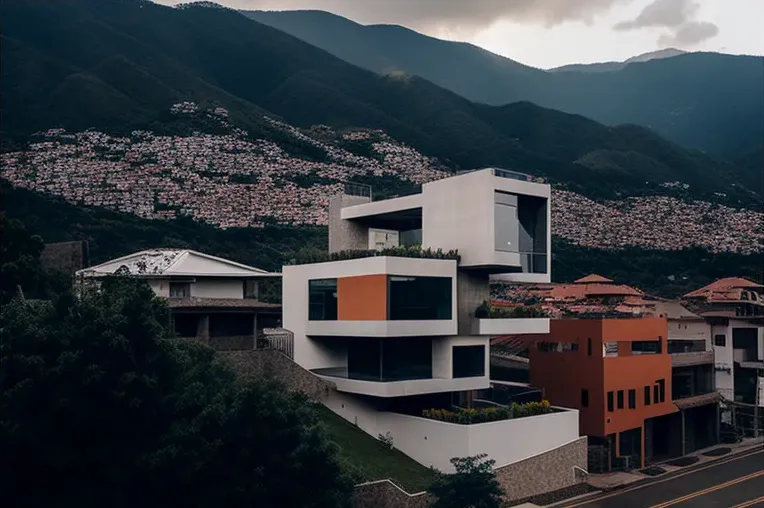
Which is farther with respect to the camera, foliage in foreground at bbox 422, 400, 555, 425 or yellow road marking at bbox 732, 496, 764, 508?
yellow road marking at bbox 732, 496, 764, 508

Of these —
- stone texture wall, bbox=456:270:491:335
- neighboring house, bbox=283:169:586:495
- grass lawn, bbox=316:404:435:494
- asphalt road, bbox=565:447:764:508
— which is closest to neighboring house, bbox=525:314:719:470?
asphalt road, bbox=565:447:764:508

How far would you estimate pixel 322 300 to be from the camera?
27.0 metres

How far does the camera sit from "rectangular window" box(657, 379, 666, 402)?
104ft

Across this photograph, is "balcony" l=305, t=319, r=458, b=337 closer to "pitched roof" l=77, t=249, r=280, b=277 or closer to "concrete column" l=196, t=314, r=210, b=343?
"concrete column" l=196, t=314, r=210, b=343

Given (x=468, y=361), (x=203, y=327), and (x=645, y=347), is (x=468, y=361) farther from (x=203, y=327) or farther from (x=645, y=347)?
(x=645, y=347)

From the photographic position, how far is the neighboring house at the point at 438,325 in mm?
24234

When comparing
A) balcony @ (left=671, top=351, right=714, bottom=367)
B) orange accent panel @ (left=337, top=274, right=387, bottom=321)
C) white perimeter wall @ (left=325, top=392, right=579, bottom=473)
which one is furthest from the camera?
balcony @ (left=671, top=351, right=714, bottom=367)

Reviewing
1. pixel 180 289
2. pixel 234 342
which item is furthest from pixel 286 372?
pixel 180 289

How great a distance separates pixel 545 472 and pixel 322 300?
9.04 metres

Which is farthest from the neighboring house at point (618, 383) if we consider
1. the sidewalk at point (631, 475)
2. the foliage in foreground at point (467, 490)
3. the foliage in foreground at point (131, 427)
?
the foliage in foreground at point (131, 427)

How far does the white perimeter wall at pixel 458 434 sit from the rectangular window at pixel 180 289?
21.5ft

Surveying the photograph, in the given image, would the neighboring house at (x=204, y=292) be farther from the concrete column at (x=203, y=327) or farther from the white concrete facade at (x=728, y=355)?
the white concrete facade at (x=728, y=355)

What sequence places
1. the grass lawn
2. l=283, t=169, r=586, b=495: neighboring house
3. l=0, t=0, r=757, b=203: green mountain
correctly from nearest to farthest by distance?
1. the grass lawn
2. l=283, t=169, r=586, b=495: neighboring house
3. l=0, t=0, r=757, b=203: green mountain

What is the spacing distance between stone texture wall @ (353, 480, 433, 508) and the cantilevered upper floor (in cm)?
755
